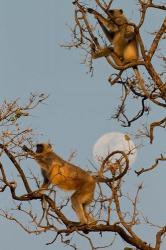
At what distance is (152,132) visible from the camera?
301 inches

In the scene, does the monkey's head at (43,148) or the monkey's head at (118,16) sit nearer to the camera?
the monkey's head at (43,148)

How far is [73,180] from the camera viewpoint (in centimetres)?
718

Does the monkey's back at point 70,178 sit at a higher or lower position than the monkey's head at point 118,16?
lower

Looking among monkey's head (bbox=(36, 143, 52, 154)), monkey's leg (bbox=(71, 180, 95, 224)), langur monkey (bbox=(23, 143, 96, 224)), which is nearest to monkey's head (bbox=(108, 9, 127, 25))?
monkey's head (bbox=(36, 143, 52, 154))

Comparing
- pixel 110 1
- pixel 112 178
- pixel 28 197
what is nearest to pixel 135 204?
pixel 112 178

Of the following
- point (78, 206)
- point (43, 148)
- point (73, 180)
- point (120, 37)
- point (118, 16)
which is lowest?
point (78, 206)

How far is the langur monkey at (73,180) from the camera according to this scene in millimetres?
6957

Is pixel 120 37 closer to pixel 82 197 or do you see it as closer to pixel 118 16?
pixel 118 16

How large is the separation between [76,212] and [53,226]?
3.30ft

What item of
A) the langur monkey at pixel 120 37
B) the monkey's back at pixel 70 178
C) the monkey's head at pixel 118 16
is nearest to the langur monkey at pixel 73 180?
the monkey's back at pixel 70 178

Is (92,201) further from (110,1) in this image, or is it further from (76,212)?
(110,1)

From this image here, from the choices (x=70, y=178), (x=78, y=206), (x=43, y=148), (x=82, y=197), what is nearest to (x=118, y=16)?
(x=43, y=148)

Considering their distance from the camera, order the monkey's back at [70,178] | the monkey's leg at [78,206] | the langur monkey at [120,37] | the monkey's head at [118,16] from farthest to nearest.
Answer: the monkey's head at [118,16]
the langur monkey at [120,37]
the monkey's back at [70,178]
the monkey's leg at [78,206]

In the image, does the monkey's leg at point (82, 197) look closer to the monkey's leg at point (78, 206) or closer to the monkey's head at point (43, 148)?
the monkey's leg at point (78, 206)
